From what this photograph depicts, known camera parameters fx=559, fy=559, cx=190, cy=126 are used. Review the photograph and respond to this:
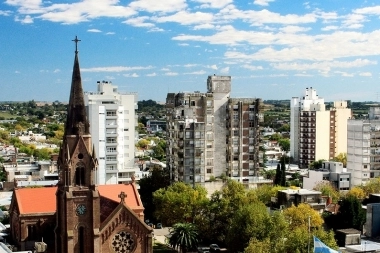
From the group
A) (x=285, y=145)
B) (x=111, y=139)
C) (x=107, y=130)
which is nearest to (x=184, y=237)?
(x=111, y=139)

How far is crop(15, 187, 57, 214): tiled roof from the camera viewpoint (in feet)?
195

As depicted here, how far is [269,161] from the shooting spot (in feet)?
546

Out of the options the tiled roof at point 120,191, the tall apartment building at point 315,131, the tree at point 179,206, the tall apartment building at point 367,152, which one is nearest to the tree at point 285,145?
the tall apartment building at point 315,131

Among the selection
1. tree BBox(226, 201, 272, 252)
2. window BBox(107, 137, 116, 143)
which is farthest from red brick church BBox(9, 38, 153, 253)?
window BBox(107, 137, 116, 143)

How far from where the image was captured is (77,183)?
168 feet

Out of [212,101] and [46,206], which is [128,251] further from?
[212,101]

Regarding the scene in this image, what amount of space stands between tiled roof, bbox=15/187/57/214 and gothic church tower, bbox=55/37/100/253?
8.42 m

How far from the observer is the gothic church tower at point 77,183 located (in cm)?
5062

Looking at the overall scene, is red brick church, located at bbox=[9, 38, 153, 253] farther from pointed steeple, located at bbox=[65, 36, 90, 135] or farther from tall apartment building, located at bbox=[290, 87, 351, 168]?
tall apartment building, located at bbox=[290, 87, 351, 168]

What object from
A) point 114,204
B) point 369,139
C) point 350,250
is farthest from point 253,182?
point 114,204

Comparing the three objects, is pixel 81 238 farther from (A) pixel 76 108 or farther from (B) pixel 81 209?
(A) pixel 76 108

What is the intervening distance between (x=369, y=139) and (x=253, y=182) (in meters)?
24.6

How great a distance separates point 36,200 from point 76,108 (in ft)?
49.2

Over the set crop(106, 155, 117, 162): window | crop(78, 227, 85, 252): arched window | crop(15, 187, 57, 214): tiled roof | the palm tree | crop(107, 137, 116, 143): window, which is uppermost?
crop(107, 137, 116, 143): window
